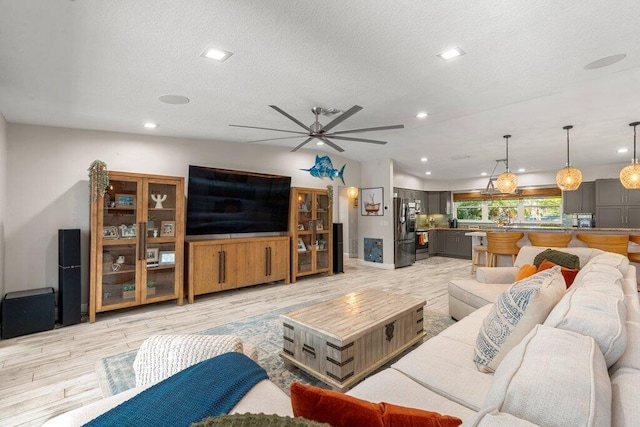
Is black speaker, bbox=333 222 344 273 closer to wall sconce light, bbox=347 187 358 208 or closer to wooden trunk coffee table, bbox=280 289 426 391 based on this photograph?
wall sconce light, bbox=347 187 358 208

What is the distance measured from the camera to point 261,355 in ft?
9.41

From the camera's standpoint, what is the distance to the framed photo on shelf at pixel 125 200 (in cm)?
417

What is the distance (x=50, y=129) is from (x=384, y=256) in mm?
6601

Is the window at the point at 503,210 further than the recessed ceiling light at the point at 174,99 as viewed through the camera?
Yes

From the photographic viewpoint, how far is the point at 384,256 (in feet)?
24.3

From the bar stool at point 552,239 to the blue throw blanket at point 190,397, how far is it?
17.4 feet

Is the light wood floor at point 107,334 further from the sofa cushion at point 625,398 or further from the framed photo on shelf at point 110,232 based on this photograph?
the sofa cushion at point 625,398

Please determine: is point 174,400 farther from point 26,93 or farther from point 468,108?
point 468,108

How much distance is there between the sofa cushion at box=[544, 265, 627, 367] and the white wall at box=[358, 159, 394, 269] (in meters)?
5.77

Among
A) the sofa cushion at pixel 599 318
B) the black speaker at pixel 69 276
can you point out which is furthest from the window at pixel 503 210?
the black speaker at pixel 69 276

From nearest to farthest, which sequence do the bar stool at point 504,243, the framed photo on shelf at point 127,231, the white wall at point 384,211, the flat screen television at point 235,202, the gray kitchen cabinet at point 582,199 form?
the framed photo on shelf at point 127,231
the flat screen television at point 235,202
the bar stool at point 504,243
the white wall at point 384,211
the gray kitchen cabinet at point 582,199

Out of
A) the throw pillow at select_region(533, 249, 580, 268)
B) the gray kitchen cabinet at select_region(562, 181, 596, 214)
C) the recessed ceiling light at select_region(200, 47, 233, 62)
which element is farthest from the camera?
the gray kitchen cabinet at select_region(562, 181, 596, 214)

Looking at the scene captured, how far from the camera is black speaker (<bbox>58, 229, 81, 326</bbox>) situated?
12.2 feet

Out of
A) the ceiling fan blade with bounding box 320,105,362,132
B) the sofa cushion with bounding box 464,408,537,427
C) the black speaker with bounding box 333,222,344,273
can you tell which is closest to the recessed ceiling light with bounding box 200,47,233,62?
the ceiling fan blade with bounding box 320,105,362,132
